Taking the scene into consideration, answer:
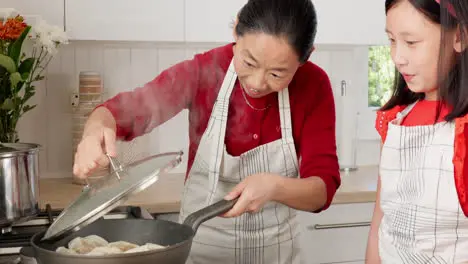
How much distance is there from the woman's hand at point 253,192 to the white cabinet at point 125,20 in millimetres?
1018

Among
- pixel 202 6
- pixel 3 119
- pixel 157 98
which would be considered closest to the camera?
pixel 157 98

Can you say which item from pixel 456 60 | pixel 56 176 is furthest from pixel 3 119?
pixel 456 60

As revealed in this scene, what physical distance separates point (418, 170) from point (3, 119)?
132 cm

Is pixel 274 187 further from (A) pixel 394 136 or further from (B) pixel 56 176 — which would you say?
(B) pixel 56 176

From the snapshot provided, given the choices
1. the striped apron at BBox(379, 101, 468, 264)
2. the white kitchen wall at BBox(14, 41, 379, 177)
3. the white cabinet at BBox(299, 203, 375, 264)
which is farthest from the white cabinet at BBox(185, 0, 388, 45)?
the striped apron at BBox(379, 101, 468, 264)

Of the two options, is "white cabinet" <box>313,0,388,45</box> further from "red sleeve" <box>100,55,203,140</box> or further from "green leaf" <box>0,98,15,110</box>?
"green leaf" <box>0,98,15,110</box>

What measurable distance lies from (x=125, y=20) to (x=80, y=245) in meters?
1.19

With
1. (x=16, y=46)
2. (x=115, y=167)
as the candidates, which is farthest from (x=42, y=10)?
(x=115, y=167)

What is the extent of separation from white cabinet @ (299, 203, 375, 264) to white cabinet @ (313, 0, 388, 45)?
63 cm

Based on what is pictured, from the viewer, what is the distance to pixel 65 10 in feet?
7.01

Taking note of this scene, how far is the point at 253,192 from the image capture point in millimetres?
1269

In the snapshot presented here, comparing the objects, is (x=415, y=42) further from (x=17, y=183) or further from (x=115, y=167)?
(x=17, y=183)

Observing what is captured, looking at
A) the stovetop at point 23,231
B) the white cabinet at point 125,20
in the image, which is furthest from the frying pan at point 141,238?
the white cabinet at point 125,20

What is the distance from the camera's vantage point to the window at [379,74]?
9.50ft
